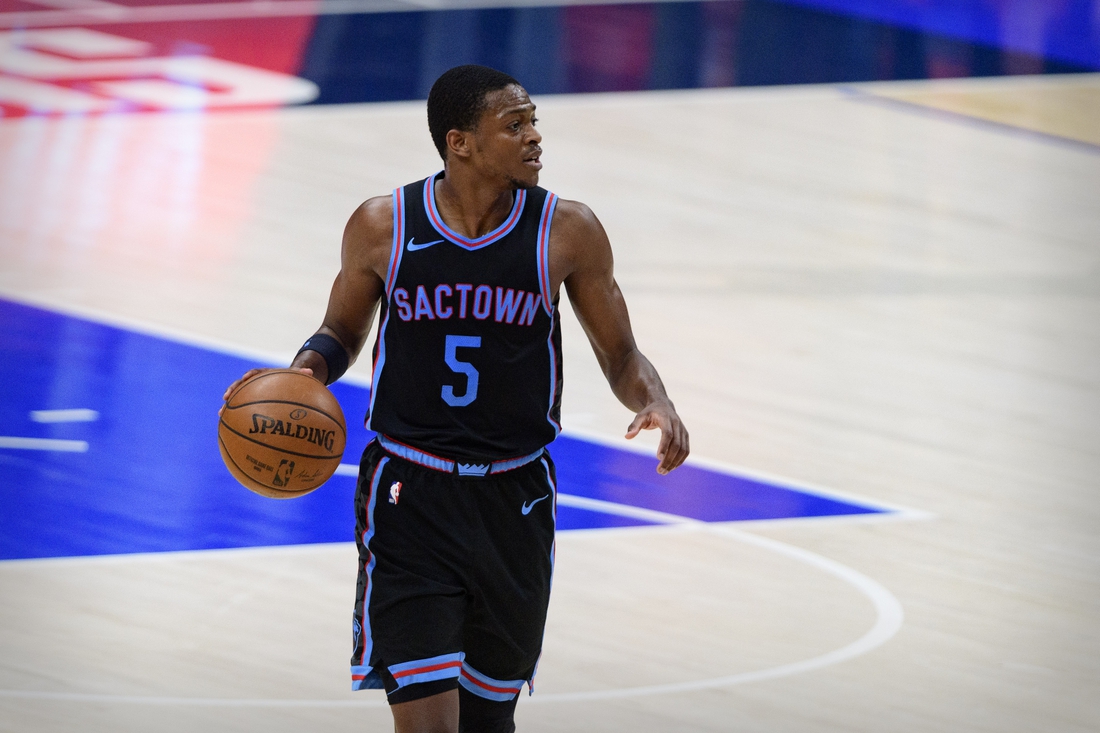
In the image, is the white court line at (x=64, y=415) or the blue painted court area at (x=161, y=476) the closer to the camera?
the blue painted court area at (x=161, y=476)

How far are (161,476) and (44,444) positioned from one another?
0.62 metres

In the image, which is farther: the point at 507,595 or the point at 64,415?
the point at 64,415

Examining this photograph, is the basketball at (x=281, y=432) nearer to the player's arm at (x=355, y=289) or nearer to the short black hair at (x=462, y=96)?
the player's arm at (x=355, y=289)

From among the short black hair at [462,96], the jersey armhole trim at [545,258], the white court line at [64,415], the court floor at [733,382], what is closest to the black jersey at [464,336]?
the jersey armhole trim at [545,258]

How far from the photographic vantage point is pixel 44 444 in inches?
295

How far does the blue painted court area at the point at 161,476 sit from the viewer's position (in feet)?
22.2

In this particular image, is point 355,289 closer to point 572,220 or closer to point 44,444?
point 572,220

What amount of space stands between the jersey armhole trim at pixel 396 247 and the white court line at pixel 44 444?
364cm

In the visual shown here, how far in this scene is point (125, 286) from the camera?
955 cm

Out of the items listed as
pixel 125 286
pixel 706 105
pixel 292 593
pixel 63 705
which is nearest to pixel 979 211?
pixel 706 105

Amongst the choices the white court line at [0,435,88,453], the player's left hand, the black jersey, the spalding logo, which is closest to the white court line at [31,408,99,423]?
the white court line at [0,435,88,453]

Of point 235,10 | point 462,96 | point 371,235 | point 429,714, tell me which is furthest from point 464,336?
point 235,10

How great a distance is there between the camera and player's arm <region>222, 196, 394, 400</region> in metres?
4.24

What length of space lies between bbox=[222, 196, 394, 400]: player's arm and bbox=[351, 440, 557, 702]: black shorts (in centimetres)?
26
